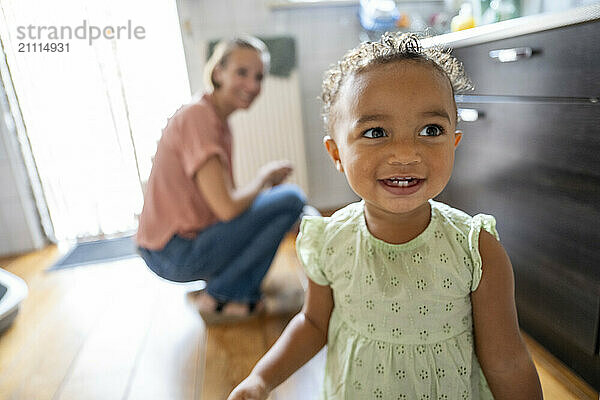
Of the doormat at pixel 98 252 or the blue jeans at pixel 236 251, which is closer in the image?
the blue jeans at pixel 236 251

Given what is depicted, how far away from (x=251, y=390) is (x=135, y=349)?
2.66 ft

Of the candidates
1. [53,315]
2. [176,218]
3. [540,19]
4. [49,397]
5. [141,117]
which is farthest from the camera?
[141,117]

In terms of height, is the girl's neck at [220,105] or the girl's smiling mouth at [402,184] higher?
the girl's neck at [220,105]

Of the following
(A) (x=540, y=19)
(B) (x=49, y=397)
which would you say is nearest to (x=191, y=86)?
(B) (x=49, y=397)

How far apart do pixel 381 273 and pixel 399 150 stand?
172 mm

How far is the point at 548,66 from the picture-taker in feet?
2.73

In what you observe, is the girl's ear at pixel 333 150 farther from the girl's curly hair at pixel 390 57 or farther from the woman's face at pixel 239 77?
the woman's face at pixel 239 77

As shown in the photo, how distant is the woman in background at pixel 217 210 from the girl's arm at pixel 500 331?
81 cm

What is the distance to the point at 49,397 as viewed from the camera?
104cm

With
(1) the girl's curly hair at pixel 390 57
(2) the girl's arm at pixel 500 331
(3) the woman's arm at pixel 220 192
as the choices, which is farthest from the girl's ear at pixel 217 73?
(2) the girl's arm at pixel 500 331

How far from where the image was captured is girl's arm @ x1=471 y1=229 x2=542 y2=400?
0.51 meters

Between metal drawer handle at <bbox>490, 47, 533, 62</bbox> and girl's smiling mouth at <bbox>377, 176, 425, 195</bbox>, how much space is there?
0.58 meters

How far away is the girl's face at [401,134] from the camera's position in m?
0.47

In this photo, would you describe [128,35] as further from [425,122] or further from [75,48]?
[425,122]
